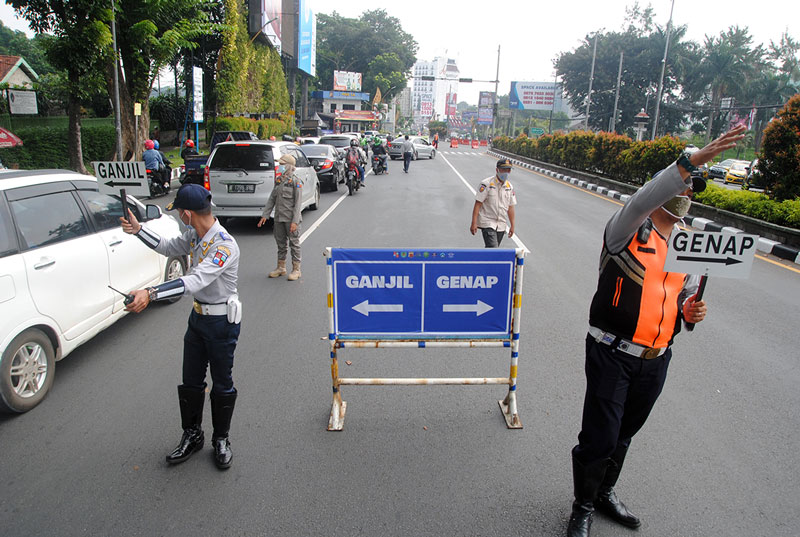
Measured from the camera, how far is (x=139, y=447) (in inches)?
137

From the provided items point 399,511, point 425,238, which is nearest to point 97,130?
point 425,238

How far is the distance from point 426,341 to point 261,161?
7782 millimetres

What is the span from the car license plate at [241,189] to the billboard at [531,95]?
58.0m

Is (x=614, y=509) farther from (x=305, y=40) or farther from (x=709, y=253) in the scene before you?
(x=305, y=40)

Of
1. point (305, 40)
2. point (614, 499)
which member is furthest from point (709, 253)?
point (305, 40)

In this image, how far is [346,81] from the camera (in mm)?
89375

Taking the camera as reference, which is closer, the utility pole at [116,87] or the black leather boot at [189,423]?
the black leather boot at [189,423]

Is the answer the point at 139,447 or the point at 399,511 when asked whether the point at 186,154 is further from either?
the point at 399,511

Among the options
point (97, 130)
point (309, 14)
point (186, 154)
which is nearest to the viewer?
point (186, 154)

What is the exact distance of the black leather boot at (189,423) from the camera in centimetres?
332

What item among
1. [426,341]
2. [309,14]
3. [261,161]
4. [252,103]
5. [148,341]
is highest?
[309,14]

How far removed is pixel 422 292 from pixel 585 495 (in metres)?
1.62

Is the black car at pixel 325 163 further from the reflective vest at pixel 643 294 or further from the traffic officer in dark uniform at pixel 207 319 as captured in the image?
the reflective vest at pixel 643 294

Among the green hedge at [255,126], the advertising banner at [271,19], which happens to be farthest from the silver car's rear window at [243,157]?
the advertising banner at [271,19]
